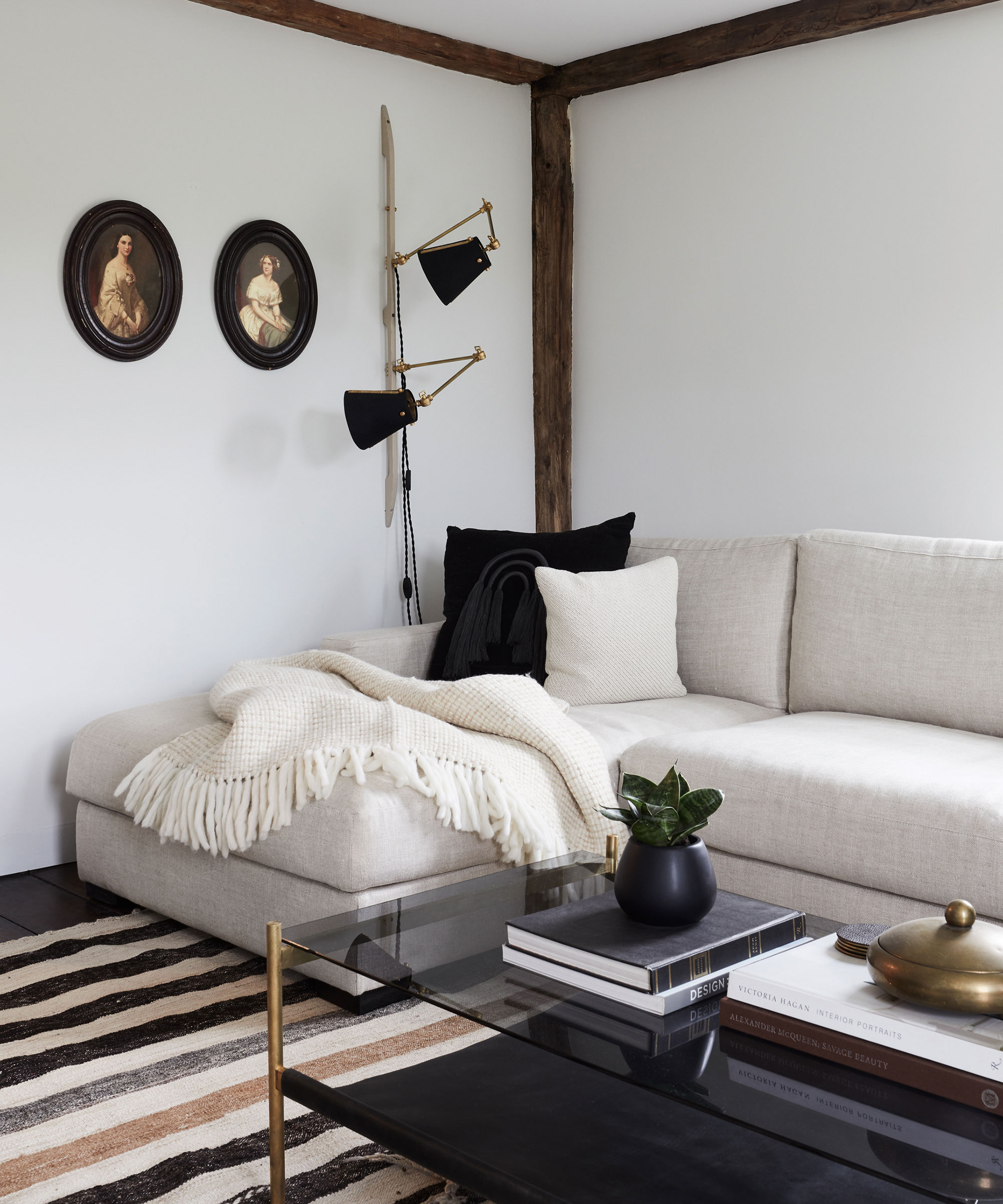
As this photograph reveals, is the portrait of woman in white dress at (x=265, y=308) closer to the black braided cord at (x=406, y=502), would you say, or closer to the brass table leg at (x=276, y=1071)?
the black braided cord at (x=406, y=502)

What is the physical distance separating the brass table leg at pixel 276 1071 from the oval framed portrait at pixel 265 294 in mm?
2394

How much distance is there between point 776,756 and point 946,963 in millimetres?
1329

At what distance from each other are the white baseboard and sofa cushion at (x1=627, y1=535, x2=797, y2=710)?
5.69 feet

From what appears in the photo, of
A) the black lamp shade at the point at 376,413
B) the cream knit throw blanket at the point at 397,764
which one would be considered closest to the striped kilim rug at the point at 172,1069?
the cream knit throw blanket at the point at 397,764

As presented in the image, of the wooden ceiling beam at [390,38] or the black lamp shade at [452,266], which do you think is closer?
the wooden ceiling beam at [390,38]

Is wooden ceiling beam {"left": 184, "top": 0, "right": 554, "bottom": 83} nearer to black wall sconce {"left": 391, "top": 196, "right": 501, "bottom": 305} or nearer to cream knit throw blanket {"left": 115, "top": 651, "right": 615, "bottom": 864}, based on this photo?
black wall sconce {"left": 391, "top": 196, "right": 501, "bottom": 305}

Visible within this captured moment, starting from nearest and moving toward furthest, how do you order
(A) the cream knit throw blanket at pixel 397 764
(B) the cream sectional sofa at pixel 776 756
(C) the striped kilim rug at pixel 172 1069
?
(C) the striped kilim rug at pixel 172 1069 → (B) the cream sectional sofa at pixel 776 756 → (A) the cream knit throw blanket at pixel 397 764

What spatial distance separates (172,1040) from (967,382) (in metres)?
2.69

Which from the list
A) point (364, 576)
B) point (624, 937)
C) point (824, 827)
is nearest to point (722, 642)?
point (824, 827)

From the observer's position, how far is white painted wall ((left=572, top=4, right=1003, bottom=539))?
341 centimetres

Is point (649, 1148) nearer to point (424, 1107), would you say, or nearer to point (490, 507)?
point (424, 1107)

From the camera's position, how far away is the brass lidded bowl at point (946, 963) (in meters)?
1.16

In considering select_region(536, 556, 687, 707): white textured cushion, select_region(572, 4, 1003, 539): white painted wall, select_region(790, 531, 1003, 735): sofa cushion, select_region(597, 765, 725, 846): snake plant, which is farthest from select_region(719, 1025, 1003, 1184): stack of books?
select_region(572, 4, 1003, 539): white painted wall

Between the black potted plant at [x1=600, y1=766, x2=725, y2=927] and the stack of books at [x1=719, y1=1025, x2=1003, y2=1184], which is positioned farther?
the black potted plant at [x1=600, y1=766, x2=725, y2=927]
